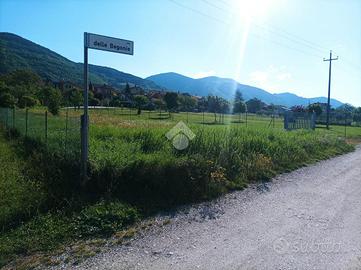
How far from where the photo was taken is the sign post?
633 cm

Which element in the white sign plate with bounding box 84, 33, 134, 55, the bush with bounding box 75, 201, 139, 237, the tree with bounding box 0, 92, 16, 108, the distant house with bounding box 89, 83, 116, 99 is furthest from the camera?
the distant house with bounding box 89, 83, 116, 99

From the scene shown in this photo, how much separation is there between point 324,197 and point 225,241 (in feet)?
12.8

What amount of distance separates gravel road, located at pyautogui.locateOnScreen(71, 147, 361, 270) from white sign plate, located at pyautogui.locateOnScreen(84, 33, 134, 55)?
10.7 feet

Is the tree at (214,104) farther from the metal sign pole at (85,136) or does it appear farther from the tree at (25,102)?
the metal sign pole at (85,136)

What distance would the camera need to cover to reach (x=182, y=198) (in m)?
6.98

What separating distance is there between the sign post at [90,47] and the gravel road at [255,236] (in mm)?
1939

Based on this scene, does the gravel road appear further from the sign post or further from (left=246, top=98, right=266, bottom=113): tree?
(left=246, top=98, right=266, bottom=113): tree

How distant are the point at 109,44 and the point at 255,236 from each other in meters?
4.32

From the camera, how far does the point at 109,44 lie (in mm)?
6555

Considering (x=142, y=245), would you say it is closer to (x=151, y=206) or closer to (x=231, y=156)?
(x=151, y=206)

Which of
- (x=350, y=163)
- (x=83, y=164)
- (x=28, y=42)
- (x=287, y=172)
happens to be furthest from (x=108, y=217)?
(x=28, y=42)

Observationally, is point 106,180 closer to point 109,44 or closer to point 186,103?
point 109,44

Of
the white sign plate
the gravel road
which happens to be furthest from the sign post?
the gravel road

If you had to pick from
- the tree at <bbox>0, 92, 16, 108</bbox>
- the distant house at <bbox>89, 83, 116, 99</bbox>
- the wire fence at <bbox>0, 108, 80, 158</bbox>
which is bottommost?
the wire fence at <bbox>0, 108, 80, 158</bbox>
